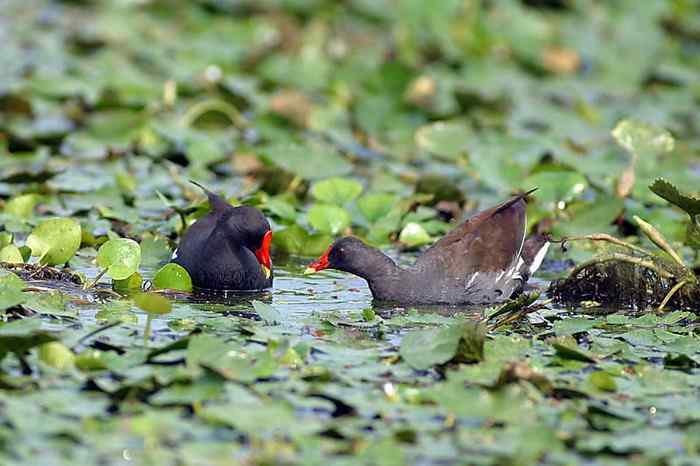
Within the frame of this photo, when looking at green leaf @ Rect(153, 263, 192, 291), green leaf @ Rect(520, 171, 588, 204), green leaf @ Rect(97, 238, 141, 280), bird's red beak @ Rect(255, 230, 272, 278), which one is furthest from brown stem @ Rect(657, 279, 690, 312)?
green leaf @ Rect(97, 238, 141, 280)

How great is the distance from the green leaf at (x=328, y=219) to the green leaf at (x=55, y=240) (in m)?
1.64

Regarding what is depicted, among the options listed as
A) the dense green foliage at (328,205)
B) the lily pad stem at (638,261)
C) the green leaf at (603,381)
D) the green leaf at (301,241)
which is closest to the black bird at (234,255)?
the dense green foliage at (328,205)

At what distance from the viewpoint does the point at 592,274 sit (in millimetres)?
7156

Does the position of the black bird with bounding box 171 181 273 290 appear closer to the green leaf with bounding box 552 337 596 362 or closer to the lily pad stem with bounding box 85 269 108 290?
the lily pad stem with bounding box 85 269 108 290

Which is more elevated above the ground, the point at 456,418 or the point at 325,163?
the point at 325,163

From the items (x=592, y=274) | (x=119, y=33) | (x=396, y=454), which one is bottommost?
(x=396, y=454)

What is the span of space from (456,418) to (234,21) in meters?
9.51

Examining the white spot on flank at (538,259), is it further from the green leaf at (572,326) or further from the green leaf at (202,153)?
the green leaf at (202,153)

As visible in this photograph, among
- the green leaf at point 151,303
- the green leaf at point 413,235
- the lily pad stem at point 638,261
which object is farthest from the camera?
the green leaf at point 413,235

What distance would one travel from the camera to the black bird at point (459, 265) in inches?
282

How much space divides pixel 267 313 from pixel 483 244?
1674mm

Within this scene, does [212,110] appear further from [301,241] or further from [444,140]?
[301,241]

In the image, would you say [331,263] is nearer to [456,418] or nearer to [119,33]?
[456,418]

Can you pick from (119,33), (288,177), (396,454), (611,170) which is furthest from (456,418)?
(119,33)
